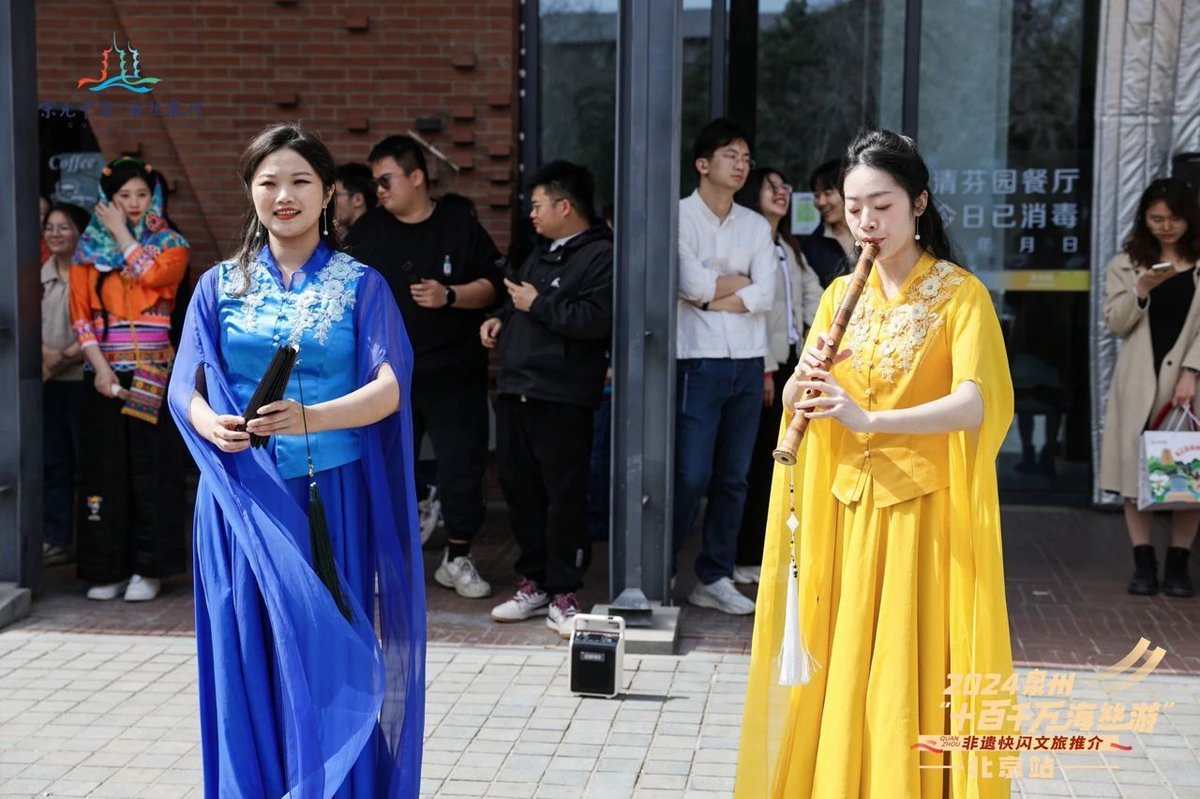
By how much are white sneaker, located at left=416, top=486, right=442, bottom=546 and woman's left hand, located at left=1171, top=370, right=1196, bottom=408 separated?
144 inches

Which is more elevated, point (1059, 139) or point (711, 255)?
point (1059, 139)

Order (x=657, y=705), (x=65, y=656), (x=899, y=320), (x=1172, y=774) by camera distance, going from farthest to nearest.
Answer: (x=65, y=656), (x=657, y=705), (x=1172, y=774), (x=899, y=320)

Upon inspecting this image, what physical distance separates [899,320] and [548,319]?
8.67ft

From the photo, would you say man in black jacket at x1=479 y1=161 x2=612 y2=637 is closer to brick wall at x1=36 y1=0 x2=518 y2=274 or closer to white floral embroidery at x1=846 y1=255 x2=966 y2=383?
brick wall at x1=36 y1=0 x2=518 y2=274

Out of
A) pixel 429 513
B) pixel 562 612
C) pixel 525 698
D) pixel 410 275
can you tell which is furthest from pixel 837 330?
pixel 429 513

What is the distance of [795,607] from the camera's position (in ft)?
11.7

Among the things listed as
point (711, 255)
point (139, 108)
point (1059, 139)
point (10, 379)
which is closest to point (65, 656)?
point (10, 379)

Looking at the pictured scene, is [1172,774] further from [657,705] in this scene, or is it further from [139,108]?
[139,108]

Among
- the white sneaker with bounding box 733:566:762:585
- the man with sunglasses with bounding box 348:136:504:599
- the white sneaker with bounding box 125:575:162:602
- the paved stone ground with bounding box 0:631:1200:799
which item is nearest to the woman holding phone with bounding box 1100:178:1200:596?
the paved stone ground with bounding box 0:631:1200:799

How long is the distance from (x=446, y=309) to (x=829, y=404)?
→ 3547mm

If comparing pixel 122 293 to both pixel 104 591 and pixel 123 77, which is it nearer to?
pixel 104 591

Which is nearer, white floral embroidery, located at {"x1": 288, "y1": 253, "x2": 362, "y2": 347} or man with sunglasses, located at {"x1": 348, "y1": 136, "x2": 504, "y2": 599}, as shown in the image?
white floral embroidery, located at {"x1": 288, "y1": 253, "x2": 362, "y2": 347}

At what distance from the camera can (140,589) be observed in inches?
260

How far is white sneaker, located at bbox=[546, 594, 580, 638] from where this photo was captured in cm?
607
